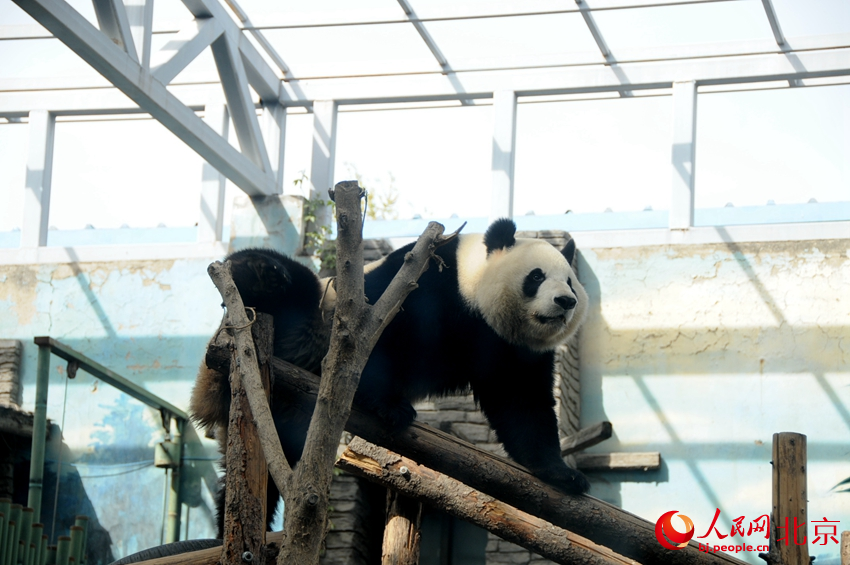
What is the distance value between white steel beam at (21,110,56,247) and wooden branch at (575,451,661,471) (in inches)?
244

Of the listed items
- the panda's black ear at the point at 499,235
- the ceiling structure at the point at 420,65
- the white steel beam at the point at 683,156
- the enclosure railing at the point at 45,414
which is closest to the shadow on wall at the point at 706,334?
the white steel beam at the point at 683,156

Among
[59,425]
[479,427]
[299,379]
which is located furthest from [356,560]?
[299,379]

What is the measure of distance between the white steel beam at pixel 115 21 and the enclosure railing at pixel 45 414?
2.24 meters

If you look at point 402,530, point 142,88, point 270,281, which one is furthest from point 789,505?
point 142,88

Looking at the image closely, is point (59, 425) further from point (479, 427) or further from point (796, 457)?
point (796, 457)

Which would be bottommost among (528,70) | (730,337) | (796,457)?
(796,457)

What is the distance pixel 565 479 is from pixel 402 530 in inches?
34.8

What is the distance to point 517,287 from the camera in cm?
430

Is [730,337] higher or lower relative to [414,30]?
A: lower

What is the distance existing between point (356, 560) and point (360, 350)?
5.21 meters

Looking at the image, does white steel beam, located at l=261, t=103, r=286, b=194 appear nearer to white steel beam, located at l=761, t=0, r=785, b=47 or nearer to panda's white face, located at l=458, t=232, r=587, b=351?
white steel beam, located at l=761, t=0, r=785, b=47

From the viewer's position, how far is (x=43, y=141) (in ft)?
32.3

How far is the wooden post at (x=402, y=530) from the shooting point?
4.32 m

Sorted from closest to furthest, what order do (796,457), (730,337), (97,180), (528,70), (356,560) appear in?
(796,457), (356,560), (730,337), (528,70), (97,180)
